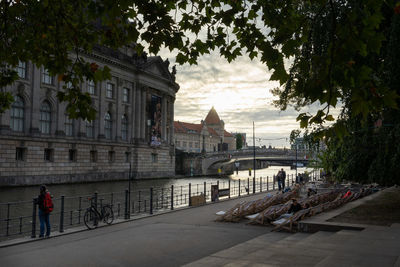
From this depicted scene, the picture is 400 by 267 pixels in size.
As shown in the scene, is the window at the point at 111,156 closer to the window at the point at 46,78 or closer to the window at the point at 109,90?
Answer: the window at the point at 109,90

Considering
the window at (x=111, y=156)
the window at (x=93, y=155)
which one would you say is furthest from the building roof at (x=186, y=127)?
the window at (x=93, y=155)

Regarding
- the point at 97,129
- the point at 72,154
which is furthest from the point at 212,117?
the point at 72,154

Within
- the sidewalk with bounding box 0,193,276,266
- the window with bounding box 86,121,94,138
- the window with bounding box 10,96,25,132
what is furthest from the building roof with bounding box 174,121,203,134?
the sidewalk with bounding box 0,193,276,266

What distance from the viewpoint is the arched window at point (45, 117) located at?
4340cm

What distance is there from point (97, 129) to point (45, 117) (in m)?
8.68

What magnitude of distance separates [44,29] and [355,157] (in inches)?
471

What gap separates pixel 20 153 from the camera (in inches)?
1590

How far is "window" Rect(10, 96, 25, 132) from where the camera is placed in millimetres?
39656

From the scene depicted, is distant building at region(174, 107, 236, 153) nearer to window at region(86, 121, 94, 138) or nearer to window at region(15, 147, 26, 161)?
window at region(86, 121, 94, 138)

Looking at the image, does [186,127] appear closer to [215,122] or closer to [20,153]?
[215,122]

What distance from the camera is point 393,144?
1323 centimetres

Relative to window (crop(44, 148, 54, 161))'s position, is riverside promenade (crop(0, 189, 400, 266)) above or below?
below

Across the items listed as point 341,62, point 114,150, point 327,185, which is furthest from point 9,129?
point 341,62

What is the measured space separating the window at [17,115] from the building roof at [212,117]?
139 m
